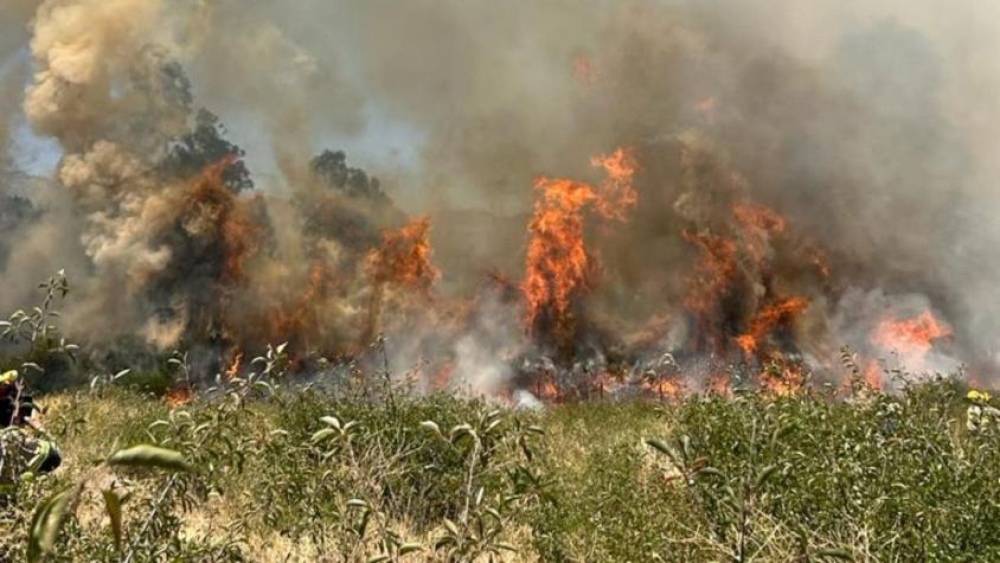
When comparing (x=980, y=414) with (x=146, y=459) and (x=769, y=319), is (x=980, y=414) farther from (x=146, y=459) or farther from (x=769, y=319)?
(x=769, y=319)

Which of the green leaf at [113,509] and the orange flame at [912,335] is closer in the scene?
the green leaf at [113,509]

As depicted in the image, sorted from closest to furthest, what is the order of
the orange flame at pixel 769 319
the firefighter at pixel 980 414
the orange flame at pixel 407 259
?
the firefighter at pixel 980 414
the orange flame at pixel 769 319
the orange flame at pixel 407 259

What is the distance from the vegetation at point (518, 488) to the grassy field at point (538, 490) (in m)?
0.03

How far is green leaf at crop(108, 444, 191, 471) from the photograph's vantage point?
1058 mm

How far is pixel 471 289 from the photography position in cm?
3606

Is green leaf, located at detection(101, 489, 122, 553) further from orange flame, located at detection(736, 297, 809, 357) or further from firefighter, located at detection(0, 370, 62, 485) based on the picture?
orange flame, located at detection(736, 297, 809, 357)

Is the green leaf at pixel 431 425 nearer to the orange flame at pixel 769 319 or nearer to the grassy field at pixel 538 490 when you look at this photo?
the grassy field at pixel 538 490

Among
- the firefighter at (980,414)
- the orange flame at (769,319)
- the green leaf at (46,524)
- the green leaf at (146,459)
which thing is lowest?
the green leaf at (46,524)

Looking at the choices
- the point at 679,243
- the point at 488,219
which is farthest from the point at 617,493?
the point at 488,219

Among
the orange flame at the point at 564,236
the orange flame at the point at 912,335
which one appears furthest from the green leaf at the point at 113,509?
the orange flame at the point at 912,335

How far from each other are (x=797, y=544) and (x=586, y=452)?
6137 mm

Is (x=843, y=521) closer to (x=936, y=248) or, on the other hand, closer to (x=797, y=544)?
(x=797, y=544)

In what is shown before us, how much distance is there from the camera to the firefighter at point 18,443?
97.7 inches

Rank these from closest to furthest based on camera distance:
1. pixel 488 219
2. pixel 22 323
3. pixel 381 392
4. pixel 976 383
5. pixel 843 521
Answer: pixel 22 323
pixel 843 521
pixel 381 392
pixel 976 383
pixel 488 219
